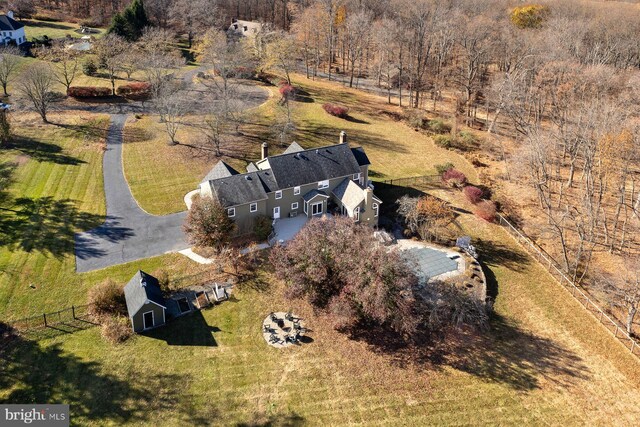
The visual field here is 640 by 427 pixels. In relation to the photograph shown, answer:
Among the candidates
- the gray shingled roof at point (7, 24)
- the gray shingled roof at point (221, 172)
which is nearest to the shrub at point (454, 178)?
the gray shingled roof at point (221, 172)

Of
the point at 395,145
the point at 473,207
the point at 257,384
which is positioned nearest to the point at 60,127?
the point at 395,145

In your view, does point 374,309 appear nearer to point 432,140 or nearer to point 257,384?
point 257,384

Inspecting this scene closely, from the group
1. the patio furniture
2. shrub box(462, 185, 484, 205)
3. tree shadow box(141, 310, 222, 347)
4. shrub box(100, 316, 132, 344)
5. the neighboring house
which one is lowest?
tree shadow box(141, 310, 222, 347)

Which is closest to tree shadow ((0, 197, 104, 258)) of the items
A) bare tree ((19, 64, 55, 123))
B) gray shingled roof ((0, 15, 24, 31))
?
bare tree ((19, 64, 55, 123))

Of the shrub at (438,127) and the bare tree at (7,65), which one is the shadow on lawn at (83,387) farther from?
the bare tree at (7,65)

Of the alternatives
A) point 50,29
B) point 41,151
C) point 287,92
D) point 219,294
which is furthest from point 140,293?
point 50,29

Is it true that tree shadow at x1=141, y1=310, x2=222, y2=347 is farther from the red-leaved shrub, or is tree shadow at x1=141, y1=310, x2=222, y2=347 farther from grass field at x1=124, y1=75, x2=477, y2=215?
the red-leaved shrub

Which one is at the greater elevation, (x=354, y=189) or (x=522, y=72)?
(x=522, y=72)

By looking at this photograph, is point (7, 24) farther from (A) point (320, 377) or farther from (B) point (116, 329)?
(A) point (320, 377)
